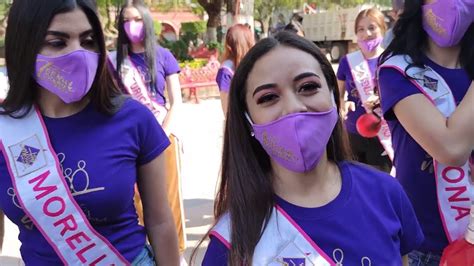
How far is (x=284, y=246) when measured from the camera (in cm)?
140

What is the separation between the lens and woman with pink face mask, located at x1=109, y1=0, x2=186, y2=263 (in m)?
3.93

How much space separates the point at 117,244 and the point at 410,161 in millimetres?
1047

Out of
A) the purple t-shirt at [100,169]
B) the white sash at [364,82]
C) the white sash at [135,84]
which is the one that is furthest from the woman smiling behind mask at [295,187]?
the white sash at [364,82]

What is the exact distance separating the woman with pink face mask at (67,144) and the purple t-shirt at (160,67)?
7.05 feet

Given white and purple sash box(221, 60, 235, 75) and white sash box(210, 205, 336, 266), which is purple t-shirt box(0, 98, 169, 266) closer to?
white sash box(210, 205, 336, 266)

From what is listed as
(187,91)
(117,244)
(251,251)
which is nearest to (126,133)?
(117,244)

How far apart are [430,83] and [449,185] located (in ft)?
1.13

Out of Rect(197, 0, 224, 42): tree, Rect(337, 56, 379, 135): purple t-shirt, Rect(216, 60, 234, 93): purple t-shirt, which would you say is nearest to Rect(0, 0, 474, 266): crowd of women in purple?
Rect(337, 56, 379, 135): purple t-shirt

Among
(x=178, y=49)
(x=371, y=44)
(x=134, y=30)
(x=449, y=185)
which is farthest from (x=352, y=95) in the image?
(x=178, y=49)

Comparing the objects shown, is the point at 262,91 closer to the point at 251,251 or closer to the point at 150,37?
the point at 251,251

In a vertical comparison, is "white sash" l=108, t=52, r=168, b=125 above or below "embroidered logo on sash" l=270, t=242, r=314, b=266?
below

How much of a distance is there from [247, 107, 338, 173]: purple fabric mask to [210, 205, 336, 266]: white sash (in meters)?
0.15

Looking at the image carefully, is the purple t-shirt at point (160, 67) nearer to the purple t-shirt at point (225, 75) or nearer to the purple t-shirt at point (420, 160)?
the purple t-shirt at point (225, 75)

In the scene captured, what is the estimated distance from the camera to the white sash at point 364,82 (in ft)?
13.4
